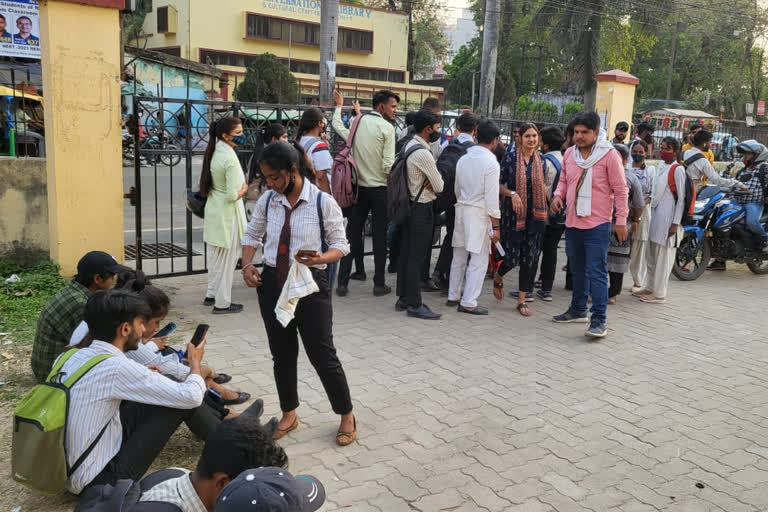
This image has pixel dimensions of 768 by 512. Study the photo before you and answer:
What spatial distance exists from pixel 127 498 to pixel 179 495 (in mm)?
176

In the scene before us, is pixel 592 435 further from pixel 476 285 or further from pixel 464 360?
pixel 476 285

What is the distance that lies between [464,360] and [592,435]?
4.52 feet

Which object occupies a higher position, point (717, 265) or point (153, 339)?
point (153, 339)

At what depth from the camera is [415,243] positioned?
634 cm

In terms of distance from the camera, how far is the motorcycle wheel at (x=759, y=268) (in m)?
8.91

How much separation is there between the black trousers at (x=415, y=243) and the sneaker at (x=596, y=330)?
5.03 feet

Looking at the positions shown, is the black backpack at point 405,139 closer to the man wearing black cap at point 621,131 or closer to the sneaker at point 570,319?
the sneaker at point 570,319

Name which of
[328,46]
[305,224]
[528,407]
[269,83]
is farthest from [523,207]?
[269,83]

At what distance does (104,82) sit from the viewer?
600cm

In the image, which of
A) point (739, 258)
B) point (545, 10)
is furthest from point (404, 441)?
point (545, 10)

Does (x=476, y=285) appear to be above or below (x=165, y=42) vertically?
below

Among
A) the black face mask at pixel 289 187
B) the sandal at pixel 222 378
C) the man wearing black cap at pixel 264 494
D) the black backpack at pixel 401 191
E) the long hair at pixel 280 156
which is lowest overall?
the sandal at pixel 222 378

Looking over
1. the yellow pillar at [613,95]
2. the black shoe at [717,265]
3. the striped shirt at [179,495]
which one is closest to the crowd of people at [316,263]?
the striped shirt at [179,495]

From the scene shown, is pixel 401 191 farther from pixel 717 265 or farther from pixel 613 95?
pixel 613 95
